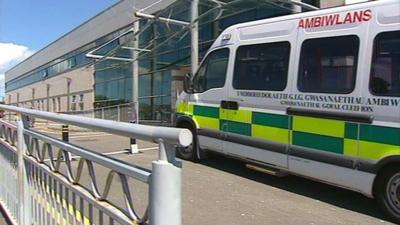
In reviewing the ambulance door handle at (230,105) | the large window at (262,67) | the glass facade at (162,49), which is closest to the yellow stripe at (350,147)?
the large window at (262,67)

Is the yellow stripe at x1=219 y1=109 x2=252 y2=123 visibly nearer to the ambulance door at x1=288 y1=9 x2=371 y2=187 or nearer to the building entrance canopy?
the ambulance door at x1=288 y1=9 x2=371 y2=187

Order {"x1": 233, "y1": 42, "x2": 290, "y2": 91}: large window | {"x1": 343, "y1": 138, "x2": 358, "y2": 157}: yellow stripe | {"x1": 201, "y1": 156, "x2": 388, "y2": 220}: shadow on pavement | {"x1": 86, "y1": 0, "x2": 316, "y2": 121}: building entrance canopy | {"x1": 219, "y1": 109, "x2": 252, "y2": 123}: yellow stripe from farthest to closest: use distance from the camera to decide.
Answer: {"x1": 86, "y1": 0, "x2": 316, "y2": 121}: building entrance canopy, {"x1": 219, "y1": 109, "x2": 252, "y2": 123}: yellow stripe, {"x1": 233, "y1": 42, "x2": 290, "y2": 91}: large window, {"x1": 201, "y1": 156, "x2": 388, "y2": 220}: shadow on pavement, {"x1": 343, "y1": 138, "x2": 358, "y2": 157}: yellow stripe

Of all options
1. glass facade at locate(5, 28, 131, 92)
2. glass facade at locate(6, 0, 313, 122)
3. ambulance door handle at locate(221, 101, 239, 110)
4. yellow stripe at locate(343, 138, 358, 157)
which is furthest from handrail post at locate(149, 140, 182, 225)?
glass facade at locate(5, 28, 131, 92)

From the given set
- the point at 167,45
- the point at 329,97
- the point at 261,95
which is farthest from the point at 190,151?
the point at 167,45

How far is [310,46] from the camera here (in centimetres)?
718

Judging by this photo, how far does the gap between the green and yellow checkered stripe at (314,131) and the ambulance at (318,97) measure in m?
0.01

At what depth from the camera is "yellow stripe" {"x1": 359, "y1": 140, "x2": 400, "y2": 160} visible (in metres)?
5.88

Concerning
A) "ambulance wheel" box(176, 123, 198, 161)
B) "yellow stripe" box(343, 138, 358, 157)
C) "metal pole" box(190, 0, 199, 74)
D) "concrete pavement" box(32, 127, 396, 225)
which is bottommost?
"concrete pavement" box(32, 127, 396, 225)

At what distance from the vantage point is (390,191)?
602 centimetres

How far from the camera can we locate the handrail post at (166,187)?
77.4 inches

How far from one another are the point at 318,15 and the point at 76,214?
5.14 meters

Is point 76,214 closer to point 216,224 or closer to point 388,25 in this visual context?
point 216,224

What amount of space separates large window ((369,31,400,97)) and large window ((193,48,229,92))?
340cm

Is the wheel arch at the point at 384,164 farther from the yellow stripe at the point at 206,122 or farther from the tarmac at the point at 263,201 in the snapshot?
the yellow stripe at the point at 206,122
